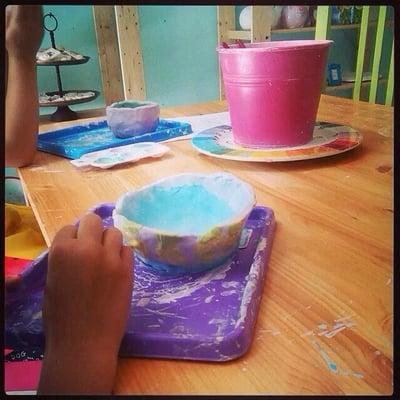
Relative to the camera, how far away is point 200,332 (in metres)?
0.22

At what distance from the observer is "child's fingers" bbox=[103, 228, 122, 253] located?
239 mm

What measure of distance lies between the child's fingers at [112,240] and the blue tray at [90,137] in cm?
33

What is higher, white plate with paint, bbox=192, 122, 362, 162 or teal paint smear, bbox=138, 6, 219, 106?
teal paint smear, bbox=138, 6, 219, 106

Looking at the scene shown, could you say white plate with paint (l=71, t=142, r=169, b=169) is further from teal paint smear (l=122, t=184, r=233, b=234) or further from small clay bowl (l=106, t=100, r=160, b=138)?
teal paint smear (l=122, t=184, r=233, b=234)

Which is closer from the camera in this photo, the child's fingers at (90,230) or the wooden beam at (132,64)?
the child's fingers at (90,230)

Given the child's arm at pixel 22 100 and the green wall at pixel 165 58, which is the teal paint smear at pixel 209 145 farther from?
the child's arm at pixel 22 100

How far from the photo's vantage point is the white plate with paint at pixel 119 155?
0.51 metres

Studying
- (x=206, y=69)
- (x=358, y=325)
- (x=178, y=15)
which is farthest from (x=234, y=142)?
(x=358, y=325)

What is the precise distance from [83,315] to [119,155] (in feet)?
1.12

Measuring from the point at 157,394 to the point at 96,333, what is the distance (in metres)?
0.04

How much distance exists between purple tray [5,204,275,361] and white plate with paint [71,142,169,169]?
240mm

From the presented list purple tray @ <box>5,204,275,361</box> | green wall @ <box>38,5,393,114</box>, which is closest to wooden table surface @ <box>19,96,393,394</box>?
purple tray @ <box>5,204,275,361</box>

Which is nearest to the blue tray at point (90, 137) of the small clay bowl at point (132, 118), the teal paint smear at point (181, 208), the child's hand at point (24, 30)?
the small clay bowl at point (132, 118)

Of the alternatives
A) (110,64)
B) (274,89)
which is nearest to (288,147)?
(274,89)
